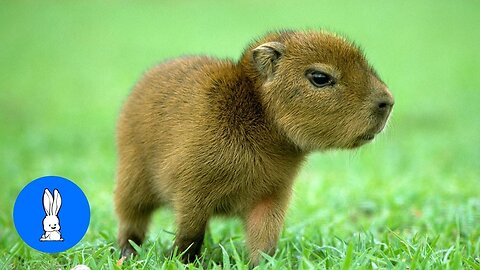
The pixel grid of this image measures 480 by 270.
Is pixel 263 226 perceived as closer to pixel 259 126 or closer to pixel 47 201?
pixel 259 126

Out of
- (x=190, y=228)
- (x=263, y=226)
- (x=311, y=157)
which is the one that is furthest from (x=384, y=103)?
(x=311, y=157)

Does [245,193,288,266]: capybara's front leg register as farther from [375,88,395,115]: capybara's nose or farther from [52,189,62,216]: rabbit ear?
[52,189,62,216]: rabbit ear

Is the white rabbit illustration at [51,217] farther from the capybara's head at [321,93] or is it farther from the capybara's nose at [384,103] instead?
the capybara's nose at [384,103]

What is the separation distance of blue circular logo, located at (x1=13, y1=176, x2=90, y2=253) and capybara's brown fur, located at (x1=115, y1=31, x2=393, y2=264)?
68cm

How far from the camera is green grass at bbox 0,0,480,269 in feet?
14.6

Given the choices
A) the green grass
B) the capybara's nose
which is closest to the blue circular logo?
the green grass

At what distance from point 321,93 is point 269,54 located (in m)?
0.40

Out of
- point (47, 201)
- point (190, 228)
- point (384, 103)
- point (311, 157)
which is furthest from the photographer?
point (311, 157)

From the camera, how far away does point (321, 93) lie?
416 centimetres

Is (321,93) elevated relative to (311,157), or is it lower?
elevated

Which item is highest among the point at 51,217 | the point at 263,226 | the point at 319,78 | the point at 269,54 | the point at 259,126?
the point at 269,54

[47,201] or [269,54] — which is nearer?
[47,201]

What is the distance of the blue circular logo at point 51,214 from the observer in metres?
3.77

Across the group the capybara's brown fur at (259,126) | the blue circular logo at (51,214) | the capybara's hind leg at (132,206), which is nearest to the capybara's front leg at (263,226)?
the capybara's brown fur at (259,126)
